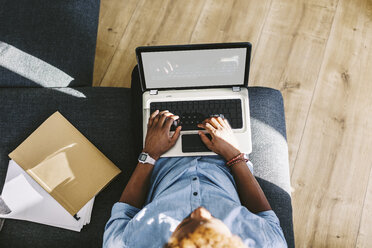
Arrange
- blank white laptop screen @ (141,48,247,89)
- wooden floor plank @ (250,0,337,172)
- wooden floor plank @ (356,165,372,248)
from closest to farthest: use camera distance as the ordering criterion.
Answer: blank white laptop screen @ (141,48,247,89) < wooden floor plank @ (356,165,372,248) < wooden floor plank @ (250,0,337,172)

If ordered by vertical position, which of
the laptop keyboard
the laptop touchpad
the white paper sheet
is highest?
the laptop keyboard

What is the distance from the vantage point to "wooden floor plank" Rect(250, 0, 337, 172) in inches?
63.7

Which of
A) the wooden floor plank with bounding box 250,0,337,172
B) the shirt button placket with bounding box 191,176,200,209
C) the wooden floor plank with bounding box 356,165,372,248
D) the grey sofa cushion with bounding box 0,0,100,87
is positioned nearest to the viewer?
the shirt button placket with bounding box 191,176,200,209

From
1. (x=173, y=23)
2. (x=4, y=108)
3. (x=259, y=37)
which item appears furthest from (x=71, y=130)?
(x=259, y=37)

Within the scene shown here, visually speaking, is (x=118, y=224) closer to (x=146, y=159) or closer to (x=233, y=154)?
(x=146, y=159)

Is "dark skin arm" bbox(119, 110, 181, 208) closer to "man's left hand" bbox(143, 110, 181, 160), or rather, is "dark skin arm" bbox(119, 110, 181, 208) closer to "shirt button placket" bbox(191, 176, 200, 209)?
"man's left hand" bbox(143, 110, 181, 160)

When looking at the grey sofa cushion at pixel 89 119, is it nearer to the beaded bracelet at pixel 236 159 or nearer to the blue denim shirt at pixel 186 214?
the blue denim shirt at pixel 186 214

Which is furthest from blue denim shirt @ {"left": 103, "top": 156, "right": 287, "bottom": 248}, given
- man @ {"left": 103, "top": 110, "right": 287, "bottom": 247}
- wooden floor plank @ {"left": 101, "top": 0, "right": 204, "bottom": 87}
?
wooden floor plank @ {"left": 101, "top": 0, "right": 204, "bottom": 87}

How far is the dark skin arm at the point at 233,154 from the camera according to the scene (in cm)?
101

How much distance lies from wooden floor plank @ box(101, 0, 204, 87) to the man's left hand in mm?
637

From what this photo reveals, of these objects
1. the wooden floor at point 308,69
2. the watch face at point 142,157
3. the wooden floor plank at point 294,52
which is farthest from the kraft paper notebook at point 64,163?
the wooden floor plank at point 294,52

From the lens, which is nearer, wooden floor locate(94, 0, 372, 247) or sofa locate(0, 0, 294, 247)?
sofa locate(0, 0, 294, 247)

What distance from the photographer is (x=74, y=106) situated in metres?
1.20

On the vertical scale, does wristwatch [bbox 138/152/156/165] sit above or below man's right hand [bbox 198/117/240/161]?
below
